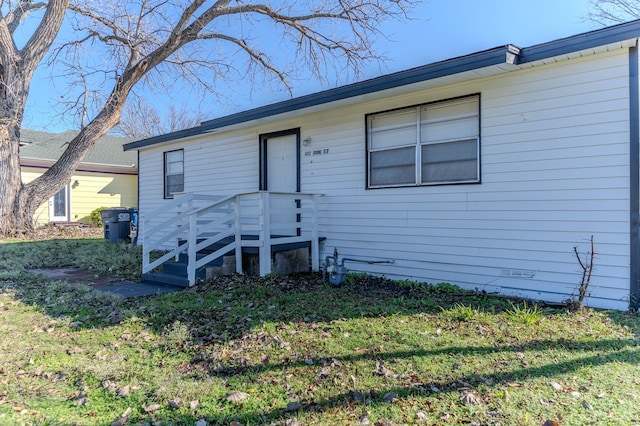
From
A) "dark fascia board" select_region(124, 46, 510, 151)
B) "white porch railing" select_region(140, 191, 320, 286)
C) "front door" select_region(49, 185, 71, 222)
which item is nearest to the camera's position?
"dark fascia board" select_region(124, 46, 510, 151)

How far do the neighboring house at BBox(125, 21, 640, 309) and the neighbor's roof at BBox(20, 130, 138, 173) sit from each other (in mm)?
11582

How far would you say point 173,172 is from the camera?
11031mm

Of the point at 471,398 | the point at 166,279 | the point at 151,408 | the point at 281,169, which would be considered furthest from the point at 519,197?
the point at 166,279

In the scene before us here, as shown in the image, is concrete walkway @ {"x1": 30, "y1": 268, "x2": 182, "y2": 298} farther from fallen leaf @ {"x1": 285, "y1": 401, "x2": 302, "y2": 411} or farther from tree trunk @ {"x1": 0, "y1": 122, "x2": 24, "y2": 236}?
tree trunk @ {"x1": 0, "y1": 122, "x2": 24, "y2": 236}

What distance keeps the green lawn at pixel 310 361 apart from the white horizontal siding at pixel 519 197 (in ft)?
2.22

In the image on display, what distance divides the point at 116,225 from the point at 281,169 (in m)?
6.51

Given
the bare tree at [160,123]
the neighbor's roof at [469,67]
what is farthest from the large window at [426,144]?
the bare tree at [160,123]

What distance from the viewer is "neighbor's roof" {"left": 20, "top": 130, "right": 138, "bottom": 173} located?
15.4 meters

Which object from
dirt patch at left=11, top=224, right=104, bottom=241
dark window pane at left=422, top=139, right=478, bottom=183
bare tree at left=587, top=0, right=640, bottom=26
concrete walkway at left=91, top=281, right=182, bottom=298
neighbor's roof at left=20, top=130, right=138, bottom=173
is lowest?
concrete walkway at left=91, top=281, right=182, bottom=298

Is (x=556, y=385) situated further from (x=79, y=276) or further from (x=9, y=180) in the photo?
(x=9, y=180)

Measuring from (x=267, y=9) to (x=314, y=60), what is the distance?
1.77 meters

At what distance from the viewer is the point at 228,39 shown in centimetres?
1163

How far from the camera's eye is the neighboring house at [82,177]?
50.5 ft

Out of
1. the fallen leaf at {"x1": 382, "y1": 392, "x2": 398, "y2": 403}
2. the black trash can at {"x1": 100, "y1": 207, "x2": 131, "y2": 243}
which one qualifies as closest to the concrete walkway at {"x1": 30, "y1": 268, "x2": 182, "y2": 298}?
the fallen leaf at {"x1": 382, "y1": 392, "x2": 398, "y2": 403}
